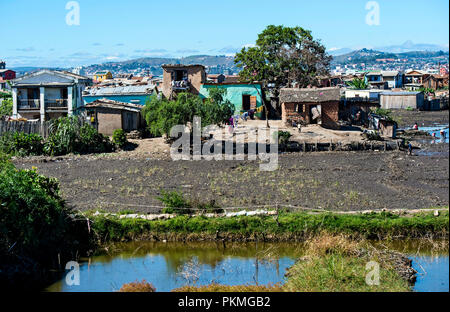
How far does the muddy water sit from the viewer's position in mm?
14285

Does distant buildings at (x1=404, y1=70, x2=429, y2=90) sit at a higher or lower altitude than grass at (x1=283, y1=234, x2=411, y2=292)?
higher

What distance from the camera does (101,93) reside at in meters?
39.4

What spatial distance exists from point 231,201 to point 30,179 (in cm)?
691

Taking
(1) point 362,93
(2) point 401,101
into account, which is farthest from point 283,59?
(2) point 401,101

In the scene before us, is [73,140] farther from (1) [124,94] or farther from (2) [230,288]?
(2) [230,288]

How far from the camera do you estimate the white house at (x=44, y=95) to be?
3469cm

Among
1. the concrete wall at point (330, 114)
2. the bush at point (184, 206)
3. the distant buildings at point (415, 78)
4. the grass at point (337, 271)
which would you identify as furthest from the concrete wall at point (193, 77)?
the distant buildings at point (415, 78)

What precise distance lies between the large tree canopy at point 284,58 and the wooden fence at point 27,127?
15324 millimetres

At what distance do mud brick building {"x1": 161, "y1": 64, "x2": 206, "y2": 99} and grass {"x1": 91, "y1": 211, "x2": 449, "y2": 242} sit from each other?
2290 cm

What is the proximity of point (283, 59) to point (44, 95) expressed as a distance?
15.8 meters

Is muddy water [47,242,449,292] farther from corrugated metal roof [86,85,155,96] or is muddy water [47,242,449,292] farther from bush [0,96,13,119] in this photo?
bush [0,96,13,119]

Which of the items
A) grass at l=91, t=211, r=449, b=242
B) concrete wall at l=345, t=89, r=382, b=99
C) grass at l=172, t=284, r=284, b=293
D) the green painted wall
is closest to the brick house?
concrete wall at l=345, t=89, r=382, b=99

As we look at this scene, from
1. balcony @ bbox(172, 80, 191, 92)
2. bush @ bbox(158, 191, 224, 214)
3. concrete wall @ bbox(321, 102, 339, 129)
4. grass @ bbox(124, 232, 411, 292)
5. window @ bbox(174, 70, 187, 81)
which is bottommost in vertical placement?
grass @ bbox(124, 232, 411, 292)
